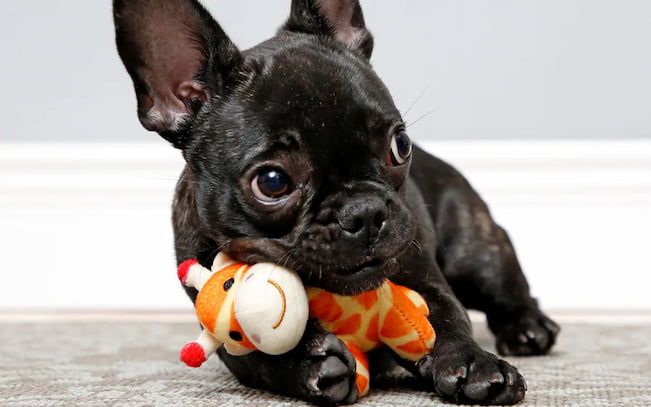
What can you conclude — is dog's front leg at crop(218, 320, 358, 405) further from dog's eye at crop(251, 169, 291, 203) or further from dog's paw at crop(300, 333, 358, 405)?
dog's eye at crop(251, 169, 291, 203)

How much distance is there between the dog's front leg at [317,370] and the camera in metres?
1.56

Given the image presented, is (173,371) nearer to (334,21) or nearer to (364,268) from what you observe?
(364,268)

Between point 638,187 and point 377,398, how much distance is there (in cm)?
226

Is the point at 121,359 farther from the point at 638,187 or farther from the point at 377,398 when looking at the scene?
the point at 638,187

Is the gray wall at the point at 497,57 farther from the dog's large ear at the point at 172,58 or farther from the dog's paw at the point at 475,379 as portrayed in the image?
the dog's paw at the point at 475,379

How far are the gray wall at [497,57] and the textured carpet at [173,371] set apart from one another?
954 mm

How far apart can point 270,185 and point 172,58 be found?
0.40 meters

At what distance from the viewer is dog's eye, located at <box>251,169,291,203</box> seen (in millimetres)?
1635

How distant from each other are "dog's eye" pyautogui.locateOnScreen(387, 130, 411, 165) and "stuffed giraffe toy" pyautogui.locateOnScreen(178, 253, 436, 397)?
24cm

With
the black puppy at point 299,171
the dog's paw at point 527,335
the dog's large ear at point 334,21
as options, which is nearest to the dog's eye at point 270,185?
the black puppy at point 299,171

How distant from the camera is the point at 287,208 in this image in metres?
1.63

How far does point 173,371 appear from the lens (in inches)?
82.0

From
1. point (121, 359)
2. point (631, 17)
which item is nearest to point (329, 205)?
point (121, 359)

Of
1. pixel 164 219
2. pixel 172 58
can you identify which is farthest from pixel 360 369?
pixel 164 219
